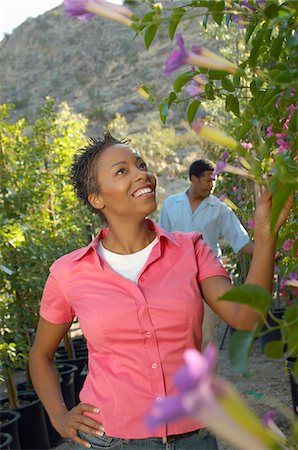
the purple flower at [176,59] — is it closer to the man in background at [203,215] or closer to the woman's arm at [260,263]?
the woman's arm at [260,263]

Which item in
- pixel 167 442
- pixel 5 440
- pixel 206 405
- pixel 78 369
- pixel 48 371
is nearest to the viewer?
pixel 206 405

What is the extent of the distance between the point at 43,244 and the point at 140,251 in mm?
3254

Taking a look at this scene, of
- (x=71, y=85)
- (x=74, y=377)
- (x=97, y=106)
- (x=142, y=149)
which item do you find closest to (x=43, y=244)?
(x=74, y=377)

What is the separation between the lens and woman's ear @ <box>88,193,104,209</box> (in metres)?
1.91

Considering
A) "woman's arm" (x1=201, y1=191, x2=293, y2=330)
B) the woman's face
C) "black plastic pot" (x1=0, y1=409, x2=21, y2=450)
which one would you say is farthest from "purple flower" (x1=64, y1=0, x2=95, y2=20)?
"black plastic pot" (x1=0, y1=409, x2=21, y2=450)

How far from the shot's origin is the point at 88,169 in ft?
6.39

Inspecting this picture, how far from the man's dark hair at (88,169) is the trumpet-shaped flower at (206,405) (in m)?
1.44

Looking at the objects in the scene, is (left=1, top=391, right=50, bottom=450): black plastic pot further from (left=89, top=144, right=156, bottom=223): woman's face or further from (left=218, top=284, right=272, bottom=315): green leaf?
(left=218, top=284, right=272, bottom=315): green leaf

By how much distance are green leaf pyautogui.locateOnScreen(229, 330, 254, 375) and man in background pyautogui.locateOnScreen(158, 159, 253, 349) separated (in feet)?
10.3

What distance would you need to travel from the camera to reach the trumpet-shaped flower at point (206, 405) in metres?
0.44

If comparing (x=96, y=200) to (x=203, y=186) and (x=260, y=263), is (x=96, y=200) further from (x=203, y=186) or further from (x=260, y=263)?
(x=203, y=186)

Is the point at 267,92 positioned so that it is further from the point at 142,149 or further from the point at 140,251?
the point at 142,149

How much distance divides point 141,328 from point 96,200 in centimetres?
42

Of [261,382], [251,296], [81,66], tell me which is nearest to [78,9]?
[251,296]
